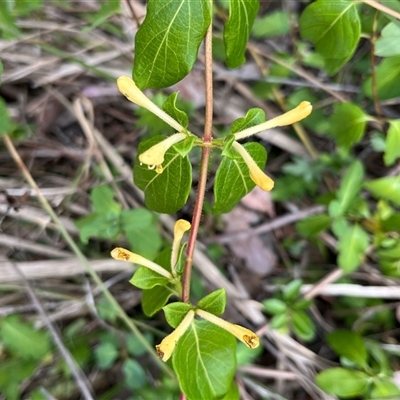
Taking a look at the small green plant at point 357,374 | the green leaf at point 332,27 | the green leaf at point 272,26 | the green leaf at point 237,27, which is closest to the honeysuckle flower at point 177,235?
the green leaf at point 237,27

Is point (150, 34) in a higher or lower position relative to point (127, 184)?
higher

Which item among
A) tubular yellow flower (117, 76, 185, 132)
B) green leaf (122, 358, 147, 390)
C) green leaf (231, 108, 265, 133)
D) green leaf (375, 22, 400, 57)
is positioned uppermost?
green leaf (375, 22, 400, 57)

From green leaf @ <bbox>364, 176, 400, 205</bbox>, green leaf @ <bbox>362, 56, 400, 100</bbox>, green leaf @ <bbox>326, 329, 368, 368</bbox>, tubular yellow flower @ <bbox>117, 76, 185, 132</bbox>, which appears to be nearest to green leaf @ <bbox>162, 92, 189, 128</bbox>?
tubular yellow flower @ <bbox>117, 76, 185, 132</bbox>

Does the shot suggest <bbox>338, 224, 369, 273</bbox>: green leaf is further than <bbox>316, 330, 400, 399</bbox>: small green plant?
Yes

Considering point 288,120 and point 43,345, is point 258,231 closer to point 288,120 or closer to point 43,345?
point 43,345

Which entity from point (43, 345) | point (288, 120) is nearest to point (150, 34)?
point (288, 120)

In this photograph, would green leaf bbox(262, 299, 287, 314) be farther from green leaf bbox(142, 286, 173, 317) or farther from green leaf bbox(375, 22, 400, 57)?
green leaf bbox(375, 22, 400, 57)

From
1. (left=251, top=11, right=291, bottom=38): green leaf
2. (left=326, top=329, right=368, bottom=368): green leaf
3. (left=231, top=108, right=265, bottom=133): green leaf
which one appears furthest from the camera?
(left=251, top=11, right=291, bottom=38): green leaf
